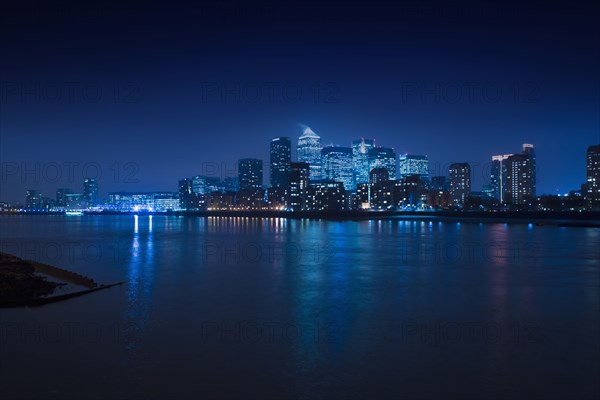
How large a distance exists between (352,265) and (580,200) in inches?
7358

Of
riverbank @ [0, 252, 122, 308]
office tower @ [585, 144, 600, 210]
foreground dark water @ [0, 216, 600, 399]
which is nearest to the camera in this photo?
foreground dark water @ [0, 216, 600, 399]

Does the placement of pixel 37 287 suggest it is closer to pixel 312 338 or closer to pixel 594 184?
pixel 312 338

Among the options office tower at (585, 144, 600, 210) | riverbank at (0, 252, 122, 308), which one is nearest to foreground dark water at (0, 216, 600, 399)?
riverbank at (0, 252, 122, 308)

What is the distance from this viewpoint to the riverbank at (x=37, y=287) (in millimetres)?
18906

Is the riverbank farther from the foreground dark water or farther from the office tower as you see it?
the office tower

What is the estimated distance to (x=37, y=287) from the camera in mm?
21781

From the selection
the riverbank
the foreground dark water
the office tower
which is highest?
the office tower

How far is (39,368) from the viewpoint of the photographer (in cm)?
1203

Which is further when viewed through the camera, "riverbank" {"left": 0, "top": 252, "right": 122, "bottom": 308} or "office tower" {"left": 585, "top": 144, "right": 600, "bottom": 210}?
"office tower" {"left": 585, "top": 144, "right": 600, "bottom": 210}

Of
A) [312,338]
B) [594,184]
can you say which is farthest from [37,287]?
[594,184]

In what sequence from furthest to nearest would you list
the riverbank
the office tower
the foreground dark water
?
1. the office tower
2. the riverbank
3. the foreground dark water

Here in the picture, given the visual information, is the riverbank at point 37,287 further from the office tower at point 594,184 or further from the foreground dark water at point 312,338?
the office tower at point 594,184

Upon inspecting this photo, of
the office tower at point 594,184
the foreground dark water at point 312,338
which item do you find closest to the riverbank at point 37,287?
the foreground dark water at point 312,338

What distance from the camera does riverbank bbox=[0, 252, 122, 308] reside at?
18.9 metres
